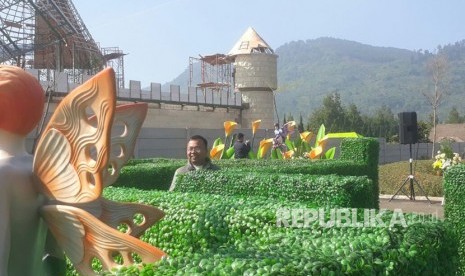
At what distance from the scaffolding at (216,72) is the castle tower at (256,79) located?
1.92 m

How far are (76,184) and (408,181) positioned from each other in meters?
14.9

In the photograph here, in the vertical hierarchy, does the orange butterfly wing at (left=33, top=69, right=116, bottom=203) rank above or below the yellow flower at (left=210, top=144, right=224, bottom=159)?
above

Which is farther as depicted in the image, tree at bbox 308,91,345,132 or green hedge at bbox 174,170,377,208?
tree at bbox 308,91,345,132

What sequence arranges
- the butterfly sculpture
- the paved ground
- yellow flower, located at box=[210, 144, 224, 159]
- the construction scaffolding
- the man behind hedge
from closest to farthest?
the butterfly sculpture → the man behind hedge → the paved ground → yellow flower, located at box=[210, 144, 224, 159] → the construction scaffolding

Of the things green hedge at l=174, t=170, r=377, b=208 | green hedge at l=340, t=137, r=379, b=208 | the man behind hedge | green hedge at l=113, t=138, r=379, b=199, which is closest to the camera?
green hedge at l=174, t=170, r=377, b=208

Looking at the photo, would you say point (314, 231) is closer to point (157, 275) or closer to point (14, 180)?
point (157, 275)

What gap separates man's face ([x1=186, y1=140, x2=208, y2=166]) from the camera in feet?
21.5

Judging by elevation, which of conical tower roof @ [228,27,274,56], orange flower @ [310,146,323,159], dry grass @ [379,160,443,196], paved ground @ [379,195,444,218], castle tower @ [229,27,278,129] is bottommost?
paved ground @ [379,195,444,218]

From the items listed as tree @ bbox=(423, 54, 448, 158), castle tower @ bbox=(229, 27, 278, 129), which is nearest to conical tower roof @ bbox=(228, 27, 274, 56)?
castle tower @ bbox=(229, 27, 278, 129)

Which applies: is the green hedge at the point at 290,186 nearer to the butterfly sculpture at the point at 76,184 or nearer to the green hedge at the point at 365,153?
the butterfly sculpture at the point at 76,184

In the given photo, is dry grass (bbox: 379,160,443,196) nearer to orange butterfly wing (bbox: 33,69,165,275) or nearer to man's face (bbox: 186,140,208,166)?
man's face (bbox: 186,140,208,166)

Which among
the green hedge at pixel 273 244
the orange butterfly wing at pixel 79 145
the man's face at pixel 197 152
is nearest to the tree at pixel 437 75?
the man's face at pixel 197 152

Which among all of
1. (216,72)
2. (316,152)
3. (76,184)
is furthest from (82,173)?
(216,72)

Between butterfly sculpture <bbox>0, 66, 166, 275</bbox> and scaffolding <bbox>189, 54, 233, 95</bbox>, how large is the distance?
114ft
